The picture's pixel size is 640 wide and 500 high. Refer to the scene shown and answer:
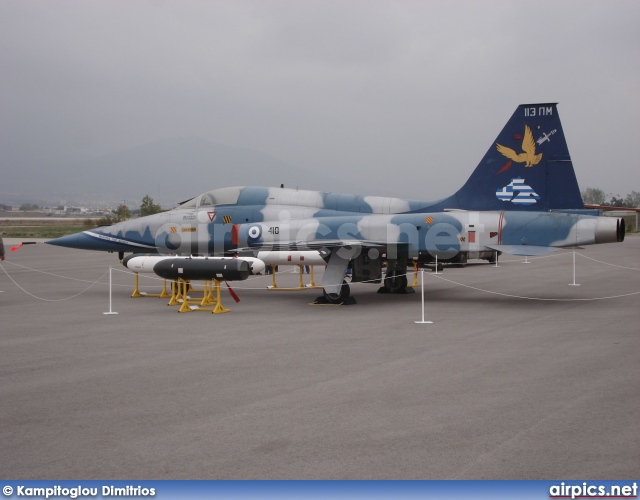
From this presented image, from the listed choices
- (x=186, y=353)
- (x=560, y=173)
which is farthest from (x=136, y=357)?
(x=560, y=173)

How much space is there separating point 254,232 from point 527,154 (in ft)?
22.7

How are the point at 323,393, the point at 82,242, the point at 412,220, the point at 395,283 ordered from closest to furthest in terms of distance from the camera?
the point at 323,393, the point at 412,220, the point at 395,283, the point at 82,242

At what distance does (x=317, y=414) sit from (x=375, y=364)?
94.1 inches

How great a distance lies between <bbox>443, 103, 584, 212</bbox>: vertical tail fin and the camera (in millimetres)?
14477

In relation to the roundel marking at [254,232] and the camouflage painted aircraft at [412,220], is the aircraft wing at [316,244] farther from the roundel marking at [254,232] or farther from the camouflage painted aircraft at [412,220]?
the roundel marking at [254,232]

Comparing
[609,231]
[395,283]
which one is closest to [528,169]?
[609,231]

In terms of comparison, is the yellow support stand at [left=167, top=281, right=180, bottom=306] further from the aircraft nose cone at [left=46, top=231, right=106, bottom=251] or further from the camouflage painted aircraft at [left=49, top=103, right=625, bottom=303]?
the aircraft nose cone at [left=46, top=231, right=106, bottom=251]

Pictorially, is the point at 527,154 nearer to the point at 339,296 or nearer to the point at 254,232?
the point at 339,296

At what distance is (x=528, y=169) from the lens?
1478 centimetres

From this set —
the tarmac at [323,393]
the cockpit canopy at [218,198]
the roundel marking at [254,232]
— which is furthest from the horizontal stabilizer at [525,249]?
the cockpit canopy at [218,198]

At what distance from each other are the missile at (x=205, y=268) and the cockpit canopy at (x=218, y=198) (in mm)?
3120

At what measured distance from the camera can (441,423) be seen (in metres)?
5.92

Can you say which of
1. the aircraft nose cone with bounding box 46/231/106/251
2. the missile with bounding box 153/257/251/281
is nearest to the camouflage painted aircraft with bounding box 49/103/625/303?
the aircraft nose cone with bounding box 46/231/106/251

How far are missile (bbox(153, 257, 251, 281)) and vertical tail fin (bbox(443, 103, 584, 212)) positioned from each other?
18.4ft
